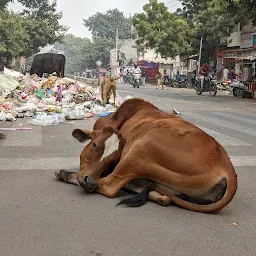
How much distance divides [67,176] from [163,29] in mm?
33112

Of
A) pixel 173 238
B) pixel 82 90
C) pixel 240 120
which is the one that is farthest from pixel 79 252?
pixel 82 90

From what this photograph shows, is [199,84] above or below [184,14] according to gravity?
below

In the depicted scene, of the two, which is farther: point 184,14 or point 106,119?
point 184,14

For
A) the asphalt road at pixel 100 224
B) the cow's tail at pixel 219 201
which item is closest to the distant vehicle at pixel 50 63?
the asphalt road at pixel 100 224

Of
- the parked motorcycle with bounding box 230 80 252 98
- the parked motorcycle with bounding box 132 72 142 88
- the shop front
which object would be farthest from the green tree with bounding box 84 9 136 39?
the parked motorcycle with bounding box 230 80 252 98

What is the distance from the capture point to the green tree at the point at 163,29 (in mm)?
34406

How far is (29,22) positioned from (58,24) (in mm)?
3550

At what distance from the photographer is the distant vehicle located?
2208cm

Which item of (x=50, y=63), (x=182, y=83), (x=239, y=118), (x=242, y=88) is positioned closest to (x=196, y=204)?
(x=239, y=118)

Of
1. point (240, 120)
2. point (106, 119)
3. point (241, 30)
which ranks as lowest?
point (240, 120)

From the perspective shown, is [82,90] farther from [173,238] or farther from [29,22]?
[29,22]

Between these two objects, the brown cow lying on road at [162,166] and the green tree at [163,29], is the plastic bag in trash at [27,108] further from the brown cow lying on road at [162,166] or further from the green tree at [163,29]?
the green tree at [163,29]

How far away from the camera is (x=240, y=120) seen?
11078mm

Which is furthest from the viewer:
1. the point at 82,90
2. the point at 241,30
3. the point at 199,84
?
the point at 241,30
